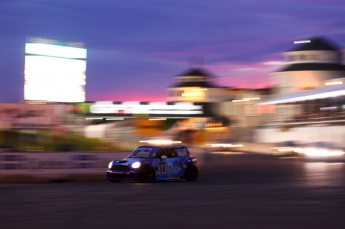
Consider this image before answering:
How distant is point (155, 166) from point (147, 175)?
1.80 ft

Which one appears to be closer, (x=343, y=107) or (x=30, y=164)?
(x=30, y=164)

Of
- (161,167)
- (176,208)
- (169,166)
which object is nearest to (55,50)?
(169,166)

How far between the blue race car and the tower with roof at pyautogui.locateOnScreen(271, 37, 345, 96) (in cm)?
8160

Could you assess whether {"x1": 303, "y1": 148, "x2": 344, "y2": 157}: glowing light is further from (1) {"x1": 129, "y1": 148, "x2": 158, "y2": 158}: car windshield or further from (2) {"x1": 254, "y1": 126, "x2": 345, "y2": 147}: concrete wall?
(1) {"x1": 129, "y1": 148, "x2": 158, "y2": 158}: car windshield

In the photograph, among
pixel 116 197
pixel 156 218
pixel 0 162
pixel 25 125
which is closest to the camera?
pixel 156 218

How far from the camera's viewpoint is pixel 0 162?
28.5 metres

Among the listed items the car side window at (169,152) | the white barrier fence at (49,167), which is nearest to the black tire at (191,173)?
the car side window at (169,152)

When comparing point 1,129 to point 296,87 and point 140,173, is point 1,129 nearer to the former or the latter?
point 140,173

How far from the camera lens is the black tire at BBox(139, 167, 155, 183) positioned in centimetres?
2609

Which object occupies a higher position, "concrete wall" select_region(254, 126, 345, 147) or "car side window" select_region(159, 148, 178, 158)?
"concrete wall" select_region(254, 126, 345, 147)

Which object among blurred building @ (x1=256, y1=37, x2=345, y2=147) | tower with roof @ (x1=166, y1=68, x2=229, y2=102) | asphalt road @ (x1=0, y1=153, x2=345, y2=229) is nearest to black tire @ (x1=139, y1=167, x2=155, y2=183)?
asphalt road @ (x1=0, y1=153, x2=345, y2=229)

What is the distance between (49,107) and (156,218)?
22.6 meters

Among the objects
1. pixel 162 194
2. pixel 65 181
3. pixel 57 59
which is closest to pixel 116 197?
pixel 162 194

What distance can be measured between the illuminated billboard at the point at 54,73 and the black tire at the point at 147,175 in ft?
72.0
